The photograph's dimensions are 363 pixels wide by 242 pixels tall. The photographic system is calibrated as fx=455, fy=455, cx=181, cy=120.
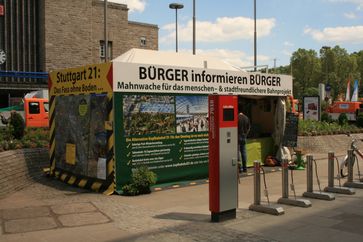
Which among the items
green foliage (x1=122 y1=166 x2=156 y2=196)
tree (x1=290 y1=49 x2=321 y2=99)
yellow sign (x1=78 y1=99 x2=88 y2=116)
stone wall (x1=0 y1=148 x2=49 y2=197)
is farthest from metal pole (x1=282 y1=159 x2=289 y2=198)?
tree (x1=290 y1=49 x2=321 y2=99)

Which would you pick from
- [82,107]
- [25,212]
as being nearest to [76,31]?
[82,107]

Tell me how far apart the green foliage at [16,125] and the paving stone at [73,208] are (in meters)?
4.67

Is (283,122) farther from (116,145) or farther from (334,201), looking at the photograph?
(116,145)

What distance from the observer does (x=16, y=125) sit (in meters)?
12.7

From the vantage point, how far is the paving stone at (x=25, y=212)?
7926 mm

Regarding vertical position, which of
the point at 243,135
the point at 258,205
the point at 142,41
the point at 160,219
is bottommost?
the point at 160,219

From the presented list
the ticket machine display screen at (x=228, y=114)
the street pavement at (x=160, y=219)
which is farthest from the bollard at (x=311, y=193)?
the ticket machine display screen at (x=228, y=114)

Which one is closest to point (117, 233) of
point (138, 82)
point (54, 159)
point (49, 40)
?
point (138, 82)

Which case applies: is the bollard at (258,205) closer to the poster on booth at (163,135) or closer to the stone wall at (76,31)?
the poster on booth at (163,135)

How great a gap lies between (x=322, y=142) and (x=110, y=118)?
39.4 ft

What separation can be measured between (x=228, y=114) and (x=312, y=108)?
19418 millimetres

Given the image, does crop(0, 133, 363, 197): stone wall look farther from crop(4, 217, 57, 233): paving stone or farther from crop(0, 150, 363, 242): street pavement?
crop(4, 217, 57, 233): paving stone

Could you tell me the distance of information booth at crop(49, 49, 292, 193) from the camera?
10148 mm

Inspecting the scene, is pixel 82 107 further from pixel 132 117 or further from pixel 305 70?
pixel 305 70
